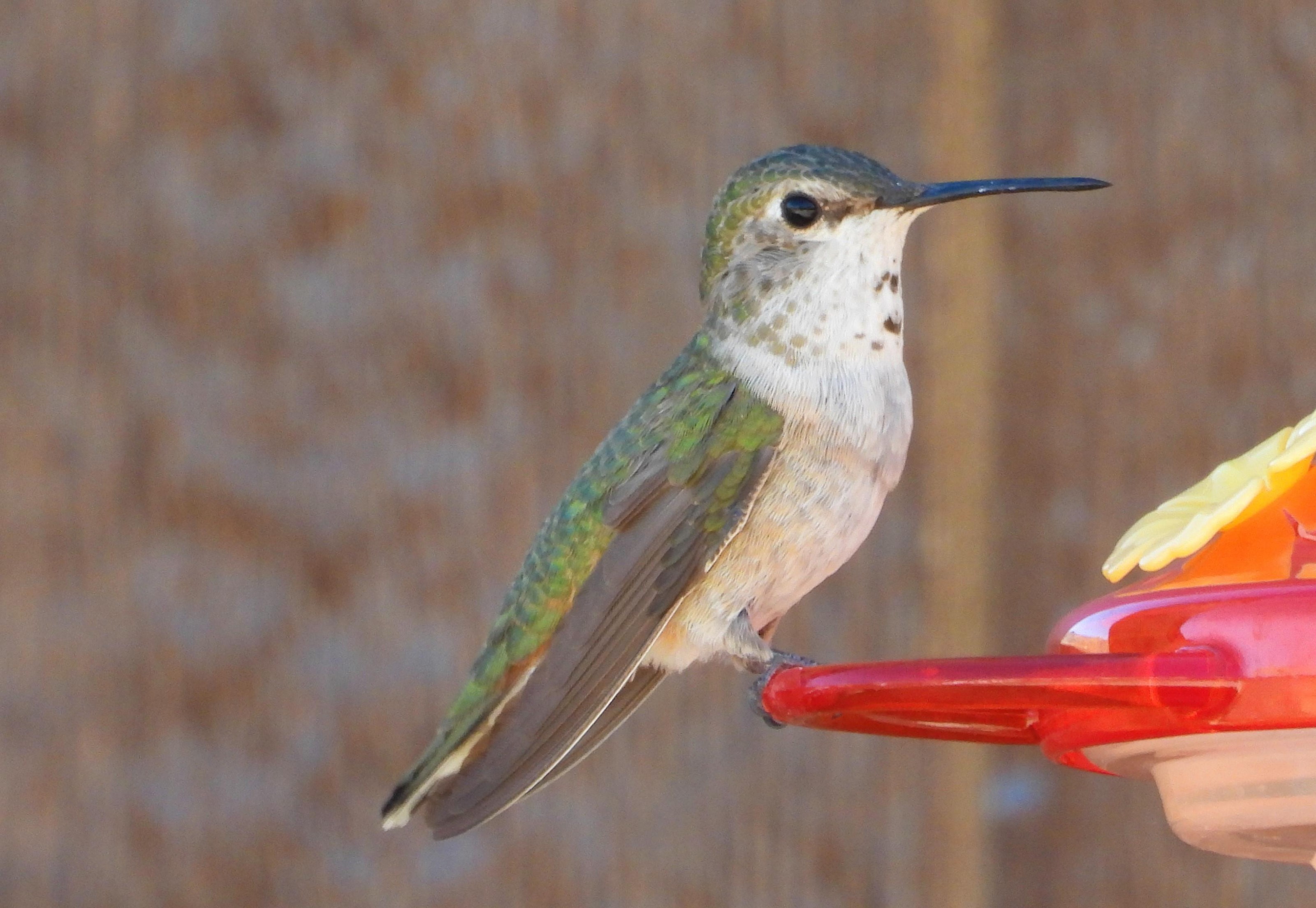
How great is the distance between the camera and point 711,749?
304 centimetres

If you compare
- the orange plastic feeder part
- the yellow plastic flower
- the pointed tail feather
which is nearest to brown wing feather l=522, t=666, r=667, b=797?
the pointed tail feather

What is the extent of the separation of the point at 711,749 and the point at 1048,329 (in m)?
0.93

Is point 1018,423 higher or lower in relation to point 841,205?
lower

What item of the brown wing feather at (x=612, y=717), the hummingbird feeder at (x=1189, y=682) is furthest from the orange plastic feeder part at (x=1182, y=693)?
the brown wing feather at (x=612, y=717)

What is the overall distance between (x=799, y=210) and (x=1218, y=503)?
107cm

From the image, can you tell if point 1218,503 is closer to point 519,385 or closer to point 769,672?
point 769,672

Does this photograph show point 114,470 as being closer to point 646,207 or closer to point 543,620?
point 543,620

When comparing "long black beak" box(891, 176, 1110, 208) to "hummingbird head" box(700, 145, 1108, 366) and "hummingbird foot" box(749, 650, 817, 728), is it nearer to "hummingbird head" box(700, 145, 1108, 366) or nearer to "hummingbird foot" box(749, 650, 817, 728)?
"hummingbird head" box(700, 145, 1108, 366)

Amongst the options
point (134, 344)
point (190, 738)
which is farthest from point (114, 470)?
point (190, 738)

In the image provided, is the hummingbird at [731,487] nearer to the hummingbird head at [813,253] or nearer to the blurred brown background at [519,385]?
the hummingbird head at [813,253]

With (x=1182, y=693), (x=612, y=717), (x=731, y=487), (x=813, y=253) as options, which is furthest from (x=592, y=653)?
(x=1182, y=693)

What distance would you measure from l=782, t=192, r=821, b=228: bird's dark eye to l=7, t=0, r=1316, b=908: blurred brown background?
412 mm

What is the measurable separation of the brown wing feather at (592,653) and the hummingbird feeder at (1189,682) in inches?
20.0

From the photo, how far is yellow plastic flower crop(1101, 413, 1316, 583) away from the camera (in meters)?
1.72
